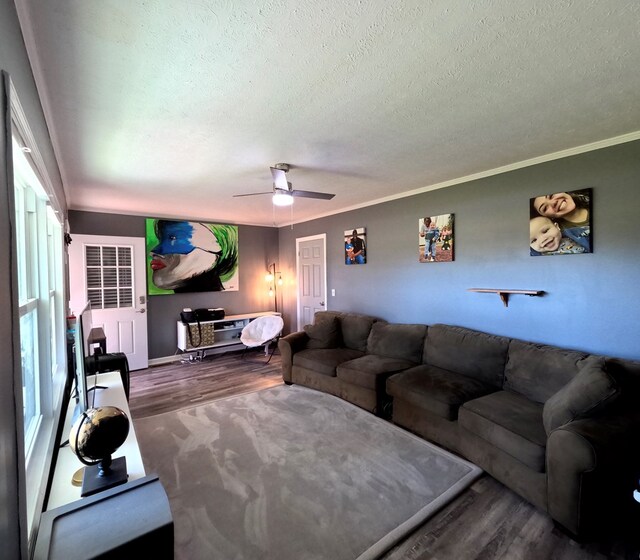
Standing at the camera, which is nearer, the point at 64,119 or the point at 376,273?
the point at 64,119

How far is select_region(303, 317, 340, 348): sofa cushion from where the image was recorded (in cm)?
433

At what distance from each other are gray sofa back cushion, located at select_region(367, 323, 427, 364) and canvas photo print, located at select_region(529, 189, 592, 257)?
1.42m

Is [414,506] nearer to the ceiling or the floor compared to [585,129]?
nearer to the floor

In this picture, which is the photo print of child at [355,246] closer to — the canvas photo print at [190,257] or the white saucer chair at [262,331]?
the white saucer chair at [262,331]

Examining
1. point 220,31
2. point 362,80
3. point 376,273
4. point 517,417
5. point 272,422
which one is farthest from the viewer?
point 376,273

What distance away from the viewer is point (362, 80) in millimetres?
1661

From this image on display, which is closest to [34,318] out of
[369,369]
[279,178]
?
[279,178]

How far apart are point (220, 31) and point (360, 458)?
2.84m

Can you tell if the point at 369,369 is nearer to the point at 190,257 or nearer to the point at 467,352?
the point at 467,352

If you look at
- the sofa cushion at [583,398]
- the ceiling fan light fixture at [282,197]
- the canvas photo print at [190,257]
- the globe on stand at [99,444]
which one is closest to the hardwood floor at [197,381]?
the canvas photo print at [190,257]

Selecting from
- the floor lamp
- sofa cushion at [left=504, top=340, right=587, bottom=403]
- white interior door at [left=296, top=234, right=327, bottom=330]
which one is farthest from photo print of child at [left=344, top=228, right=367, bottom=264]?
sofa cushion at [left=504, top=340, right=587, bottom=403]

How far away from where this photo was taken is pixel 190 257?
5.43 metres

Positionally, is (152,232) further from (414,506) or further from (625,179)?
(625,179)

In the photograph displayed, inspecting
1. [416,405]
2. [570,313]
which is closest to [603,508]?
[416,405]
